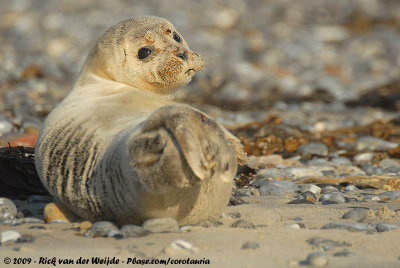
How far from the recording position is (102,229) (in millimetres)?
2949

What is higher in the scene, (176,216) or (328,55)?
(328,55)

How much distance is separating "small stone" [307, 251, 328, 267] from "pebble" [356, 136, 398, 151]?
511 centimetres

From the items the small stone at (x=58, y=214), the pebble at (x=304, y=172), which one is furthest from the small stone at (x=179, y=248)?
the pebble at (x=304, y=172)

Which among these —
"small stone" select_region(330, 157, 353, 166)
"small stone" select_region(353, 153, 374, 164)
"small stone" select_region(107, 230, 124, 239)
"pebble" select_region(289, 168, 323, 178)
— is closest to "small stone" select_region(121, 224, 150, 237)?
"small stone" select_region(107, 230, 124, 239)

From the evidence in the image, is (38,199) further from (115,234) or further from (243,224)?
(243,224)

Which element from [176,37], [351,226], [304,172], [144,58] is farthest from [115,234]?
[304,172]

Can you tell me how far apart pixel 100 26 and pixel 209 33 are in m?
3.29

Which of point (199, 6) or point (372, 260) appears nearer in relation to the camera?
point (372, 260)

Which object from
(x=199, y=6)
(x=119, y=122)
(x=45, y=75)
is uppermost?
(x=199, y=6)

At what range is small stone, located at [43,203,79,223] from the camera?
3375 millimetres

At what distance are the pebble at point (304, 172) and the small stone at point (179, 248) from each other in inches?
124

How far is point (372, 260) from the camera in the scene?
99.0 inches

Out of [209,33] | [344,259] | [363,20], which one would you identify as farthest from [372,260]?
[363,20]

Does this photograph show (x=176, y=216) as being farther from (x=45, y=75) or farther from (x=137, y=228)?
(x=45, y=75)
